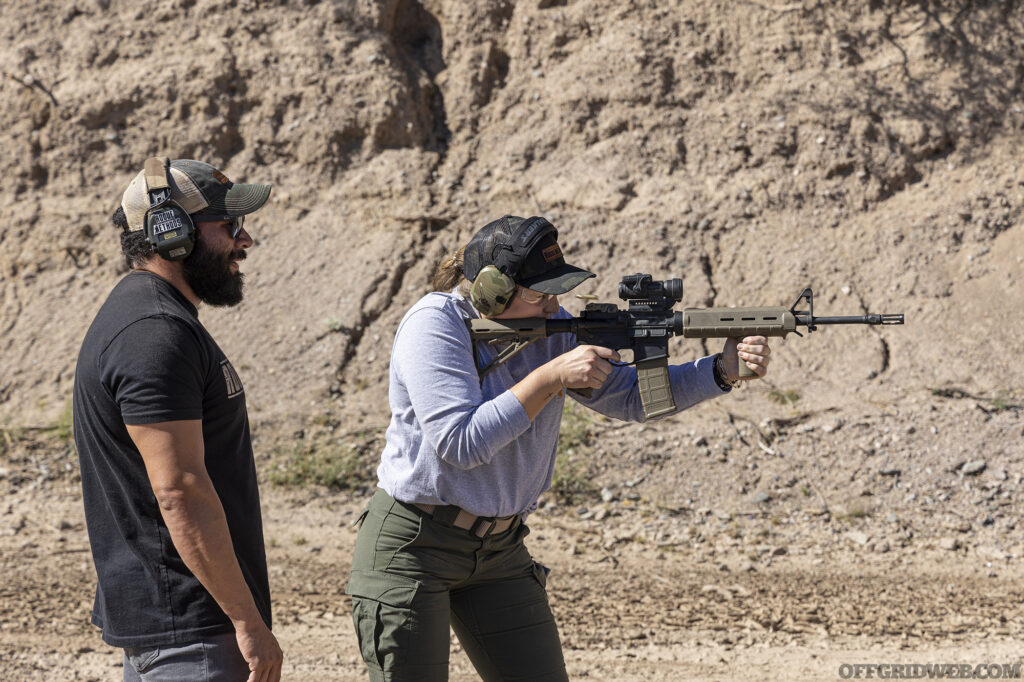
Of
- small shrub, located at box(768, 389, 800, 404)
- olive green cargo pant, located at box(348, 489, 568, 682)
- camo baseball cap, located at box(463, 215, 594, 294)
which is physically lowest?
small shrub, located at box(768, 389, 800, 404)

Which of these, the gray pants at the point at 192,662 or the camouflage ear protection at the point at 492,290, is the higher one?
the camouflage ear protection at the point at 492,290

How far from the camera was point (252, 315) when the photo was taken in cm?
956

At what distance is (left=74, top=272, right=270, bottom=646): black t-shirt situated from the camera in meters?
2.33


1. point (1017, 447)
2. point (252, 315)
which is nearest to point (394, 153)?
point (252, 315)

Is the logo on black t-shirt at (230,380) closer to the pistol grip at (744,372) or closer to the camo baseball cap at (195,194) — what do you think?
the camo baseball cap at (195,194)

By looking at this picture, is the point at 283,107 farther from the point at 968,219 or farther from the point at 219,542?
the point at 219,542

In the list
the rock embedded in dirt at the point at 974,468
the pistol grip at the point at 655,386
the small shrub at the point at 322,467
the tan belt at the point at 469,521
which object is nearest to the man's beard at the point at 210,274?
the tan belt at the point at 469,521

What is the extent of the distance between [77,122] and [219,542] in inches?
386

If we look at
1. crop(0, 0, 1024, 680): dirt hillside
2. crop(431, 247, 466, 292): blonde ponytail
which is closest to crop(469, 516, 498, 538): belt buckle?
crop(431, 247, 466, 292): blonde ponytail

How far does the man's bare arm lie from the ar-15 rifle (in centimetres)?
128

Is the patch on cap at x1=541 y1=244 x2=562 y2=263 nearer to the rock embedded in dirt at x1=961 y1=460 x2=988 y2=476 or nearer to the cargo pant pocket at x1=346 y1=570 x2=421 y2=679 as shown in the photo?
the cargo pant pocket at x1=346 y1=570 x2=421 y2=679

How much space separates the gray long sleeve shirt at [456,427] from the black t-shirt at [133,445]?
61cm

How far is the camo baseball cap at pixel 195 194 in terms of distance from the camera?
2.58 meters

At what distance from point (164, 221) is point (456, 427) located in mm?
996
